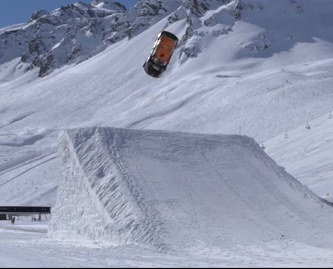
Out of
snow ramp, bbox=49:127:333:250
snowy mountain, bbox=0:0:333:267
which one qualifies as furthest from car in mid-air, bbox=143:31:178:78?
snow ramp, bbox=49:127:333:250

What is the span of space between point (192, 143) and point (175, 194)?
2.89 m

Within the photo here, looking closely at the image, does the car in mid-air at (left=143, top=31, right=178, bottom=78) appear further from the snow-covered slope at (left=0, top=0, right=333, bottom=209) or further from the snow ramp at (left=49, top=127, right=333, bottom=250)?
the snow-covered slope at (left=0, top=0, right=333, bottom=209)

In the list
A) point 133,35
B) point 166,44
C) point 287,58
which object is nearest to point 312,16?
point 287,58

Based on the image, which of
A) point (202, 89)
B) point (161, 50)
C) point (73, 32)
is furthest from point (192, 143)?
point (73, 32)

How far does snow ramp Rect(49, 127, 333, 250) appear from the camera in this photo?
1484 centimetres

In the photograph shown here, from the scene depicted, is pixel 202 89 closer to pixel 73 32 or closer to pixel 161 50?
pixel 161 50

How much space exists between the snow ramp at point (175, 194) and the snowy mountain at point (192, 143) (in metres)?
0.04

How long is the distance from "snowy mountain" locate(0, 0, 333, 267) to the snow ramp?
0.14 feet

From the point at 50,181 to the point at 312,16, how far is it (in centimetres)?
6597

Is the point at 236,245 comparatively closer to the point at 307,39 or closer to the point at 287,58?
the point at 287,58

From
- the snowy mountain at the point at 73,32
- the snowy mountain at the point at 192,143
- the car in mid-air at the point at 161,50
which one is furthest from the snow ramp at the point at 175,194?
the snowy mountain at the point at 73,32

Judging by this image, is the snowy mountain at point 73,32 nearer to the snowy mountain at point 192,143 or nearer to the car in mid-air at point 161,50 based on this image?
the snowy mountain at point 192,143

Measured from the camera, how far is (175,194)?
16.2m

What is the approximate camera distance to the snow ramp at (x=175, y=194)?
14.8 metres
